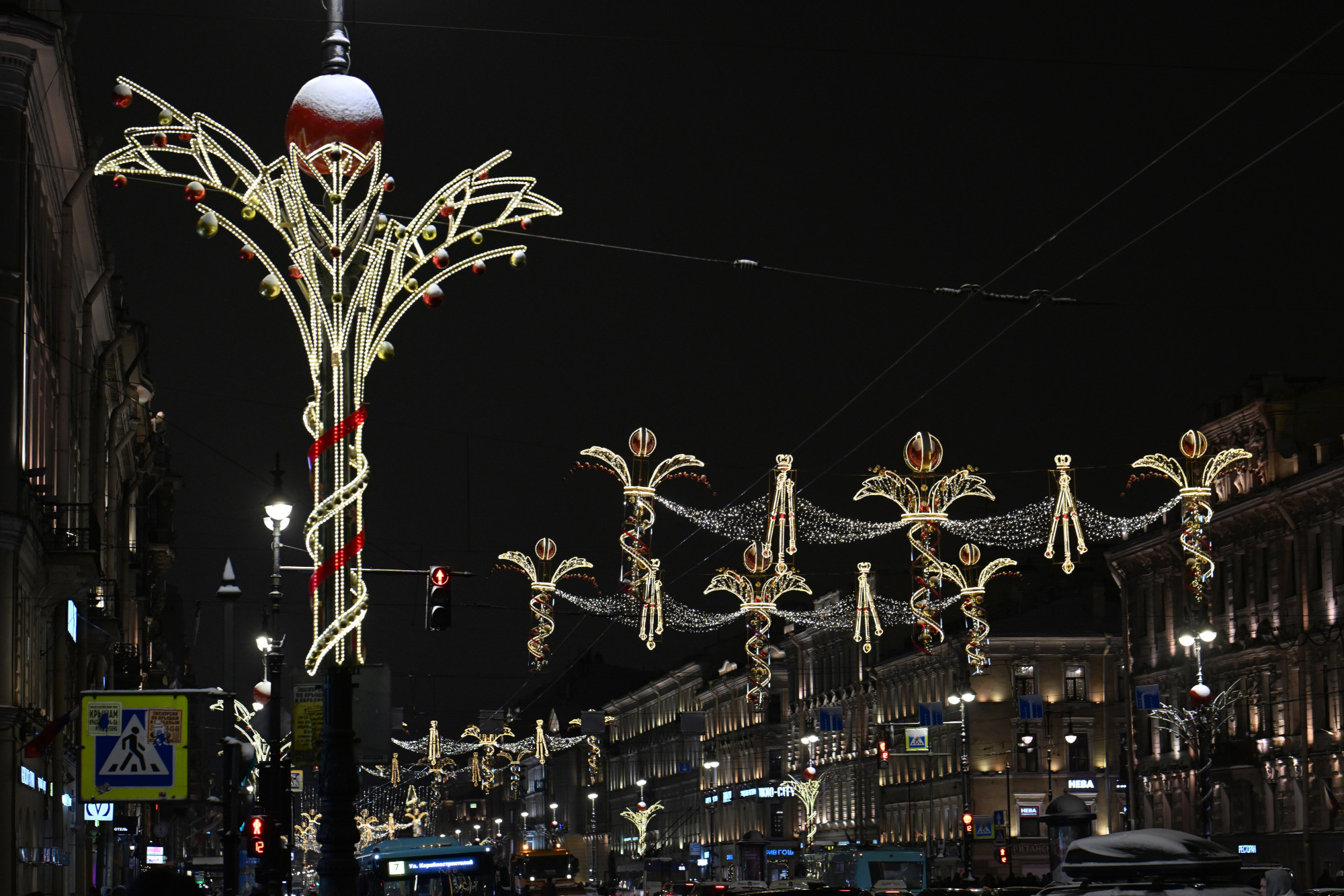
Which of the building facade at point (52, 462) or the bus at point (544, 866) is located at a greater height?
the building facade at point (52, 462)

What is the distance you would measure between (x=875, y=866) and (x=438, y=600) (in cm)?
4035

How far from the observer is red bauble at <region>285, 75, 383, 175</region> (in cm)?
1494

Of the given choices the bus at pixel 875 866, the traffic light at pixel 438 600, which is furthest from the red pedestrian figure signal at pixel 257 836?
the bus at pixel 875 866

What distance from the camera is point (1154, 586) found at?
232 ft

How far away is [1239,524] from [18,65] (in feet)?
149

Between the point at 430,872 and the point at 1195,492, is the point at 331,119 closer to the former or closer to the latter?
the point at 430,872

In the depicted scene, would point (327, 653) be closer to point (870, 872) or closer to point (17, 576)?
point (17, 576)

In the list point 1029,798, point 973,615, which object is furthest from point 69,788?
point 1029,798

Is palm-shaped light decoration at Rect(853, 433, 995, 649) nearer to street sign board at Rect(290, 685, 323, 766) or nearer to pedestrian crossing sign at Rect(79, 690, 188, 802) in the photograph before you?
street sign board at Rect(290, 685, 323, 766)

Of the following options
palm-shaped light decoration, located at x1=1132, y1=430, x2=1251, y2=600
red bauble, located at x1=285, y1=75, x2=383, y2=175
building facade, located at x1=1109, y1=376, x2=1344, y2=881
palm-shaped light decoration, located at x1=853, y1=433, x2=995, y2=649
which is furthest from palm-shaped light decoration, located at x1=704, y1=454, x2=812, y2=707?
building facade, located at x1=1109, y1=376, x2=1344, y2=881

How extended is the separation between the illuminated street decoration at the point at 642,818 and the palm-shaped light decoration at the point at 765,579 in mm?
80490

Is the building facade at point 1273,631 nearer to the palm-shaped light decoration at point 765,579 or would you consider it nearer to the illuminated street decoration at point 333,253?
the palm-shaped light decoration at point 765,579

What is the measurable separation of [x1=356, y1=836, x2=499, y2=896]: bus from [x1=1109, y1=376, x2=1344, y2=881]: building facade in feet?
91.7

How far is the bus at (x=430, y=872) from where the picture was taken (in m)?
34.0
